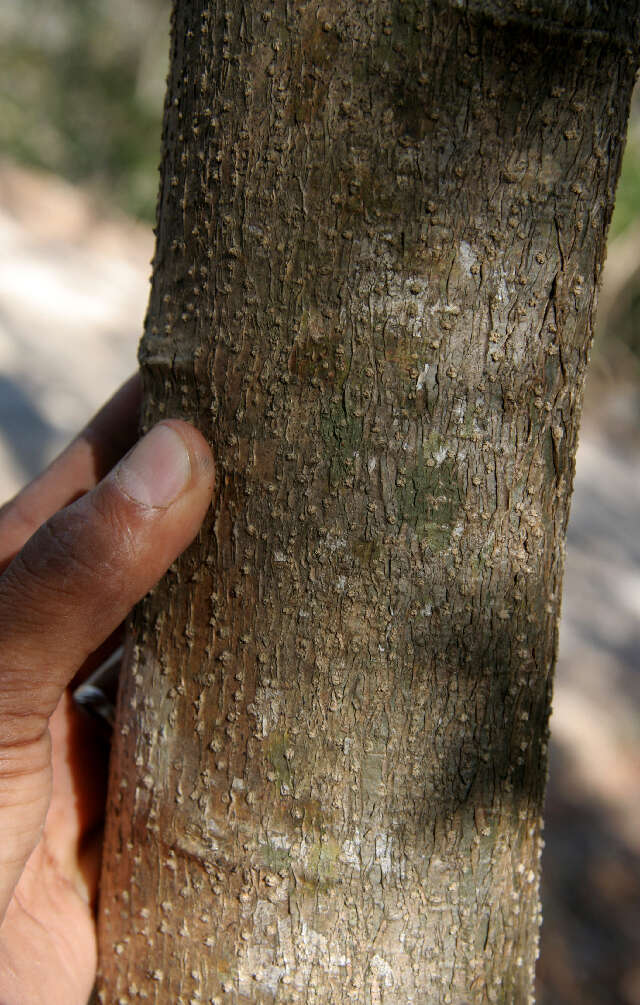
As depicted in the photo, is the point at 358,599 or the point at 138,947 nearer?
the point at 358,599

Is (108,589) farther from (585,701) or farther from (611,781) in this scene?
(585,701)

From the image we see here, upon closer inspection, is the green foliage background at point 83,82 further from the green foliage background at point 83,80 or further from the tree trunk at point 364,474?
the tree trunk at point 364,474

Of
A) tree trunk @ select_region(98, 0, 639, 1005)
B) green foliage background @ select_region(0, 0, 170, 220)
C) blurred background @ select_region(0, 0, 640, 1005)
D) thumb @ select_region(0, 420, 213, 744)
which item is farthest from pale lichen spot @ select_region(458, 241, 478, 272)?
green foliage background @ select_region(0, 0, 170, 220)

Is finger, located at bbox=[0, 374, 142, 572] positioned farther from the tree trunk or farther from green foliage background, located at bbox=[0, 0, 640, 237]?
green foliage background, located at bbox=[0, 0, 640, 237]

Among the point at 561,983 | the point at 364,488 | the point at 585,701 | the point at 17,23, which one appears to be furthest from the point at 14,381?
the point at 17,23

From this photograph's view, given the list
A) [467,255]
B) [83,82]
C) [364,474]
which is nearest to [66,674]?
[364,474]

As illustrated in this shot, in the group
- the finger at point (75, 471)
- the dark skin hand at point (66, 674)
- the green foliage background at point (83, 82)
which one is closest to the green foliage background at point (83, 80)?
the green foliage background at point (83, 82)

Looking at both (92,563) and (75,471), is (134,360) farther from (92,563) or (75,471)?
(92,563)
